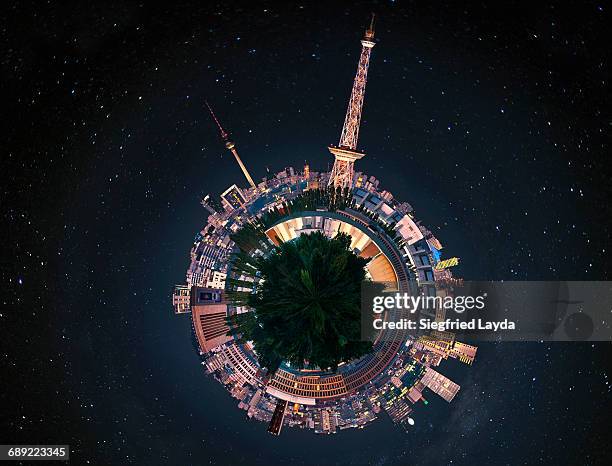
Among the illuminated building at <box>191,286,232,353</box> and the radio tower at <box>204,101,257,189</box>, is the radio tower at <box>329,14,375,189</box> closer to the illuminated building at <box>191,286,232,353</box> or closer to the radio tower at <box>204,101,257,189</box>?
the radio tower at <box>204,101,257,189</box>

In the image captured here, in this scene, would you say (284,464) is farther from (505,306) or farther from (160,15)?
(160,15)

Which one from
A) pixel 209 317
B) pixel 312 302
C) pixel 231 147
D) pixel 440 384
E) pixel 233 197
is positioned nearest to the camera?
pixel 312 302

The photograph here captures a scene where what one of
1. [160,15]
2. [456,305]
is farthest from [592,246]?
[160,15]

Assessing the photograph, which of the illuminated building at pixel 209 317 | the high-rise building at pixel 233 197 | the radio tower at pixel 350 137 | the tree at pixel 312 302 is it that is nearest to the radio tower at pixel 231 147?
the high-rise building at pixel 233 197

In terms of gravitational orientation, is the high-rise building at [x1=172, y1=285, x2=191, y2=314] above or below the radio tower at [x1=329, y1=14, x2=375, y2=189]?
below

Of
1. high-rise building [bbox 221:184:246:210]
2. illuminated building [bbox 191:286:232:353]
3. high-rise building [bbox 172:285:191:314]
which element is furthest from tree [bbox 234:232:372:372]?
high-rise building [bbox 221:184:246:210]

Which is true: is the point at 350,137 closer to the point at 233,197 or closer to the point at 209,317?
the point at 233,197

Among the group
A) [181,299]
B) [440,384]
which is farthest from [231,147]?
[440,384]
